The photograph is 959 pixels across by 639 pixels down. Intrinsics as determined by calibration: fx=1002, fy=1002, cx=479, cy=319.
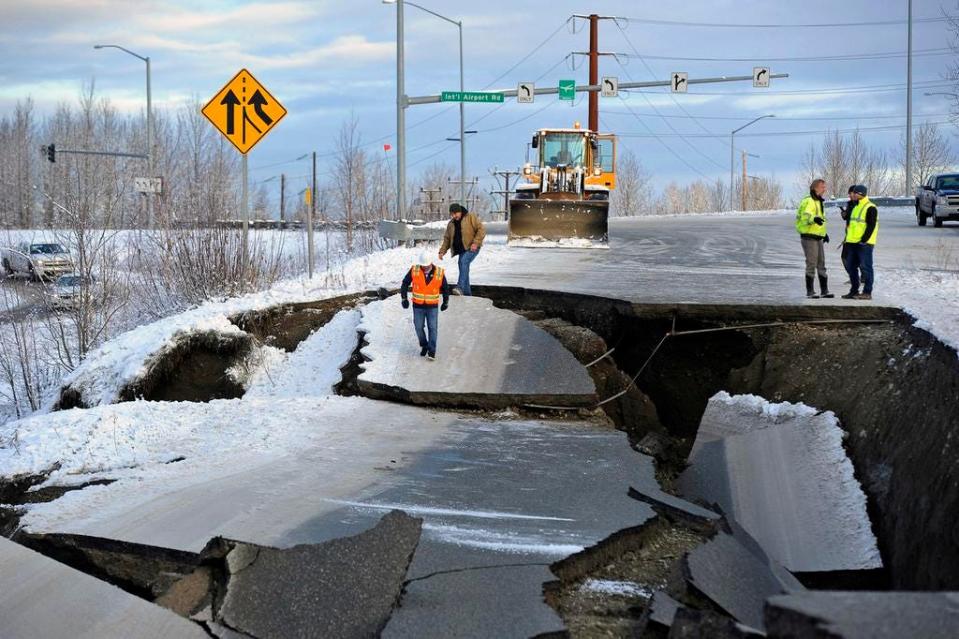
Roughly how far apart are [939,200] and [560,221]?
604 inches

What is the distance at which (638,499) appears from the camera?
25.8 feet

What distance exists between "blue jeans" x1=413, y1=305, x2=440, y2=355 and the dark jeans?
5592 millimetres

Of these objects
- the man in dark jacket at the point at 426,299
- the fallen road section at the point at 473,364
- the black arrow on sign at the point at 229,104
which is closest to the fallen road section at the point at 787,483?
the fallen road section at the point at 473,364

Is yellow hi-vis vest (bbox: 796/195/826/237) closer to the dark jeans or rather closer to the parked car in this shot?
the dark jeans

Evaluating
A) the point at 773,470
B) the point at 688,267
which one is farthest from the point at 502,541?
the point at 688,267

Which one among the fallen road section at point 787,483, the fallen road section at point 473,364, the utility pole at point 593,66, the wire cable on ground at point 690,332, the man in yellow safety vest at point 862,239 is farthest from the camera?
the utility pole at point 593,66

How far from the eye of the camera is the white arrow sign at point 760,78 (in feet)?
108

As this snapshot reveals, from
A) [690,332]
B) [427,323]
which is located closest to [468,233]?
[427,323]

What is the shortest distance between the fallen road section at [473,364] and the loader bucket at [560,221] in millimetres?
10826

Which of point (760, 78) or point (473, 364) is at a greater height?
point (760, 78)

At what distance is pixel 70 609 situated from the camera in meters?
5.43

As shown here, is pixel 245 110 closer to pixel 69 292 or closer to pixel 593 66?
pixel 69 292

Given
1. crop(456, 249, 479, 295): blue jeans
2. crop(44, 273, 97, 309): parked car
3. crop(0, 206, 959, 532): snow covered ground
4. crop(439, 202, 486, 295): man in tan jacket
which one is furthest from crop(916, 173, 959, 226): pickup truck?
crop(44, 273, 97, 309): parked car

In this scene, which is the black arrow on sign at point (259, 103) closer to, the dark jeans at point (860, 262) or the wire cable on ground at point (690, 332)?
the wire cable on ground at point (690, 332)
